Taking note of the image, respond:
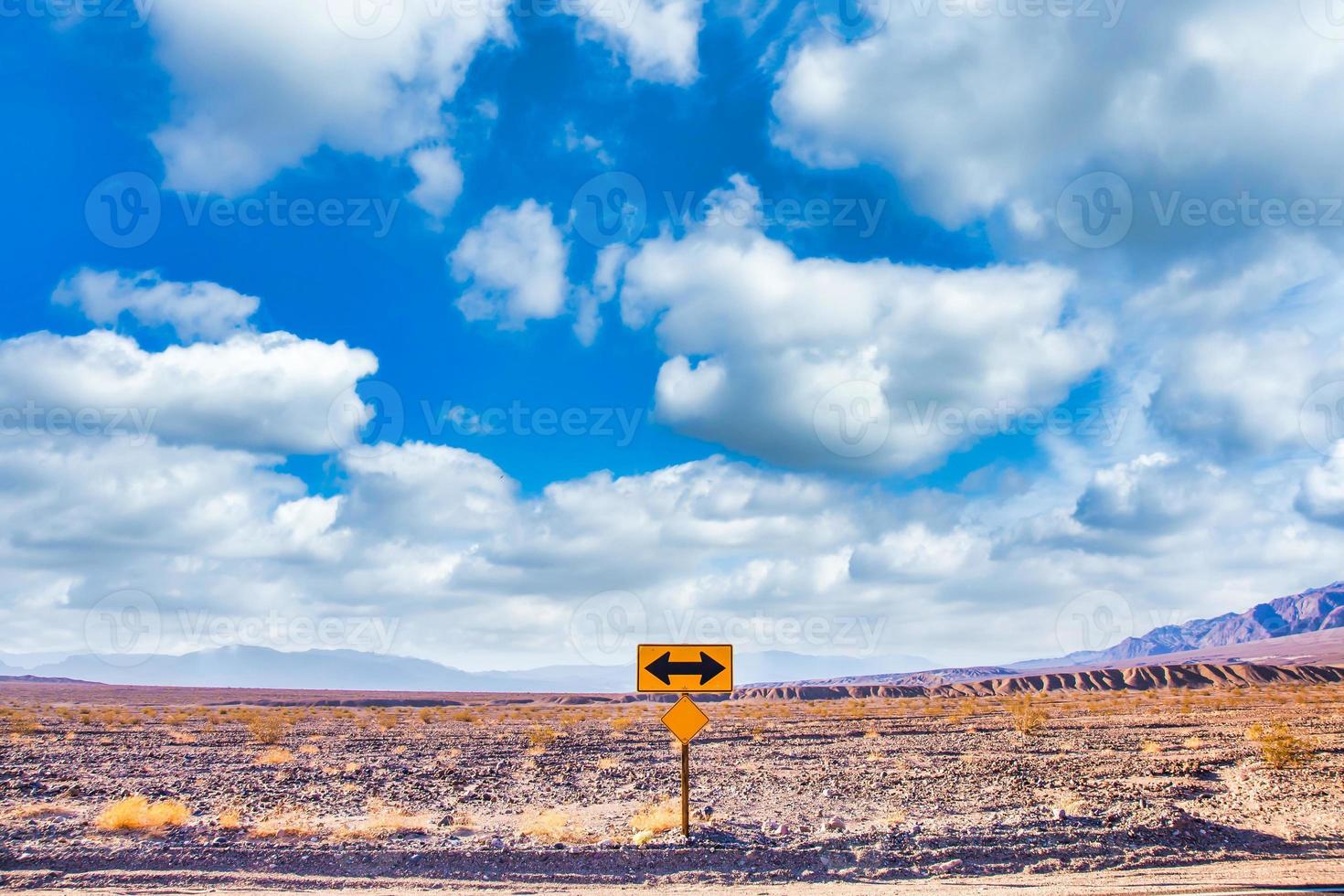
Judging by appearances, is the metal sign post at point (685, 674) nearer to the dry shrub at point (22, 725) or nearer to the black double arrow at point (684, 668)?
the black double arrow at point (684, 668)

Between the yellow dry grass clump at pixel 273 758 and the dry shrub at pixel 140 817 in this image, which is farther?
the yellow dry grass clump at pixel 273 758

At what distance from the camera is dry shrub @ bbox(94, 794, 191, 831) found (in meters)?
14.9

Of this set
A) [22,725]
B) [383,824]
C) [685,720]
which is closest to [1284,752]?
[685,720]

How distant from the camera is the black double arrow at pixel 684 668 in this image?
14383 mm

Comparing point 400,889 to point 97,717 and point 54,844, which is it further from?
point 97,717

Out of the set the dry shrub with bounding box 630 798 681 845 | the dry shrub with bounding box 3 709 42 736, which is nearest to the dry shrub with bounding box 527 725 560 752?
the dry shrub with bounding box 630 798 681 845

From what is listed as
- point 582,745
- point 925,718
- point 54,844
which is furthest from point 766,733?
point 54,844

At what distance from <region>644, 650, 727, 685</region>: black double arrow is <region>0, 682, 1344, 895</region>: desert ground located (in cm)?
252

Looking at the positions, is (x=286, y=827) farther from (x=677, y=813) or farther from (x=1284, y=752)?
(x=1284, y=752)

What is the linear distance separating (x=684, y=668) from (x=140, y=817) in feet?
32.2

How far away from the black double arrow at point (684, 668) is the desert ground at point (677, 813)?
2.52 metres

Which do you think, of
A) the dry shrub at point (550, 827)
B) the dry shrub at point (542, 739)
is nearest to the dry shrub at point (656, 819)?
the dry shrub at point (550, 827)

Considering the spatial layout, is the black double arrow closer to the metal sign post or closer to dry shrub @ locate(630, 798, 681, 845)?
the metal sign post

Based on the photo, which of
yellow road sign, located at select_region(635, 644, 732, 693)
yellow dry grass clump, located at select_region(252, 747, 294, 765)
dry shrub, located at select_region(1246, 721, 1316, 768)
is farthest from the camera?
yellow dry grass clump, located at select_region(252, 747, 294, 765)
